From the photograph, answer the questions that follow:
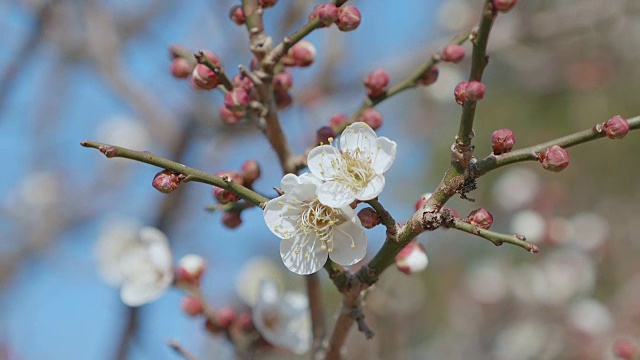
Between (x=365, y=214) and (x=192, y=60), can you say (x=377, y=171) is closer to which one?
(x=365, y=214)

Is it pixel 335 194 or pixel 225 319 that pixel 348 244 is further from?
pixel 225 319

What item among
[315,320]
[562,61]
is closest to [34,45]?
[315,320]

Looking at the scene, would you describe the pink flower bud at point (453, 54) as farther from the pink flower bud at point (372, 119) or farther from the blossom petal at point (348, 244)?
the blossom petal at point (348, 244)

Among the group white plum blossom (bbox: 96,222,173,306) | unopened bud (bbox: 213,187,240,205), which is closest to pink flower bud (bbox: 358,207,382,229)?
unopened bud (bbox: 213,187,240,205)

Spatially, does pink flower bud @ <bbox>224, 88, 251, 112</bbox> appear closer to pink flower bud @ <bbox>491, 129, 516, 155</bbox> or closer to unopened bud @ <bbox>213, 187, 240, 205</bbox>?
unopened bud @ <bbox>213, 187, 240, 205</bbox>

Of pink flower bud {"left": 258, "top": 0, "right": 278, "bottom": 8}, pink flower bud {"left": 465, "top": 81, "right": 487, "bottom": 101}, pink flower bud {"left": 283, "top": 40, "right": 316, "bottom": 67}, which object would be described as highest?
pink flower bud {"left": 465, "top": 81, "right": 487, "bottom": 101}

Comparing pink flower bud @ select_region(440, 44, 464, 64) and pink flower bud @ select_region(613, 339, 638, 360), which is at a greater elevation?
pink flower bud @ select_region(440, 44, 464, 64)
